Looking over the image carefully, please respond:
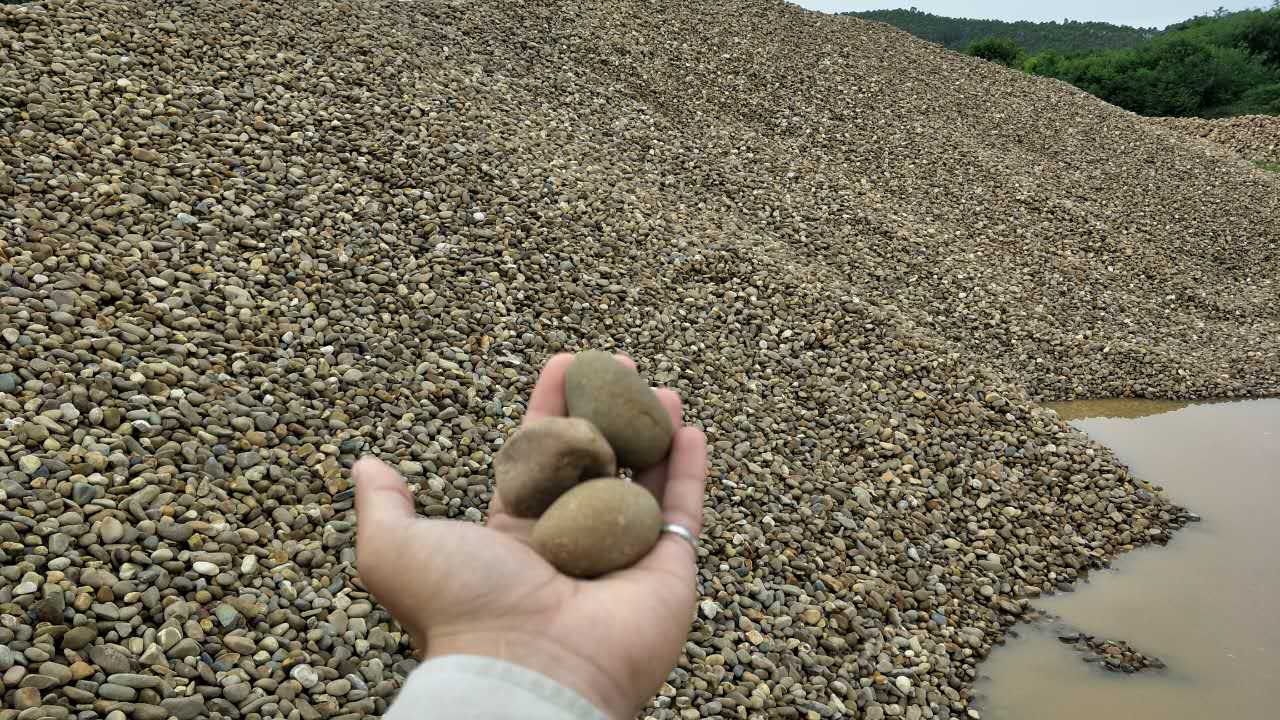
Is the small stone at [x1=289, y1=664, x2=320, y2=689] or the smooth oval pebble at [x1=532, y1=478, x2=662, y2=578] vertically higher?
the smooth oval pebble at [x1=532, y1=478, x2=662, y2=578]

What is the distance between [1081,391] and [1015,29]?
4793cm

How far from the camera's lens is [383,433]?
382cm

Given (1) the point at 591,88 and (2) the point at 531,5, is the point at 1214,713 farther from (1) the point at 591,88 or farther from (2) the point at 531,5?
(2) the point at 531,5

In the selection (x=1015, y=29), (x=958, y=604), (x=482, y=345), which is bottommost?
(x=958, y=604)

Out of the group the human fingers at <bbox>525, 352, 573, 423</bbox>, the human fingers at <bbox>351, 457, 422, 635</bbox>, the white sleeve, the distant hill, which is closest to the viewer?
the white sleeve

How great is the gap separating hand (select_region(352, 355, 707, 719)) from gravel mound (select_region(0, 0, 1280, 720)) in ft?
4.06

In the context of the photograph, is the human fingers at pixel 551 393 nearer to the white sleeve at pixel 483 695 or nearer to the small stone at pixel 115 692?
the white sleeve at pixel 483 695

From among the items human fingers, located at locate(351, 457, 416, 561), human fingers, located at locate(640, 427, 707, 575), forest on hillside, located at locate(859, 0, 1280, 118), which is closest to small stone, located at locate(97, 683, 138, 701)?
human fingers, located at locate(351, 457, 416, 561)

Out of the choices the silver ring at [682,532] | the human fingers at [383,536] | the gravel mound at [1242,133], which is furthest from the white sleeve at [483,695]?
the gravel mound at [1242,133]

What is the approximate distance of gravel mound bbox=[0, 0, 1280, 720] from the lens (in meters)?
2.90

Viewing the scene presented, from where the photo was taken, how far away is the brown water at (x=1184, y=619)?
3.99 m

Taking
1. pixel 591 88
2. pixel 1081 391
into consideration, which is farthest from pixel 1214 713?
pixel 591 88

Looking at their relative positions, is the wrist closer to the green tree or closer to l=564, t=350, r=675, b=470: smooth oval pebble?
l=564, t=350, r=675, b=470: smooth oval pebble

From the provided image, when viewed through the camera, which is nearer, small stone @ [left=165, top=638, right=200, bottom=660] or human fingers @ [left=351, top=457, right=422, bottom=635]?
human fingers @ [left=351, top=457, right=422, bottom=635]
